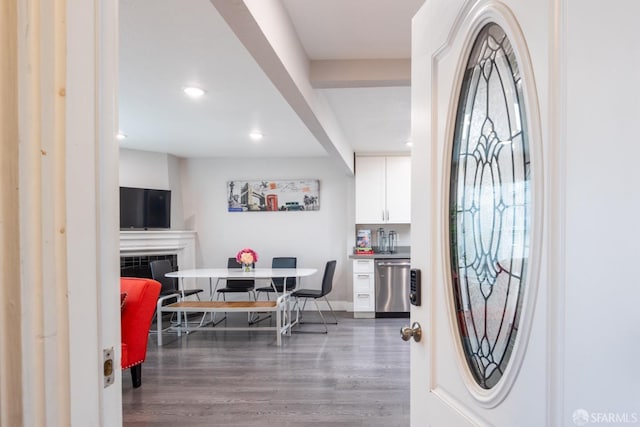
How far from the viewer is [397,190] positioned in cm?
568

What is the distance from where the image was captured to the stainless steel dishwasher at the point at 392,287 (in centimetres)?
532

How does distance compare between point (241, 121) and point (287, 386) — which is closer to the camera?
point (287, 386)

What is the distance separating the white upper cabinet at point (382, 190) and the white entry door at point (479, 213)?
4.47 m

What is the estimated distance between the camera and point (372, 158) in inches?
225

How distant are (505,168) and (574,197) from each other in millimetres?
238

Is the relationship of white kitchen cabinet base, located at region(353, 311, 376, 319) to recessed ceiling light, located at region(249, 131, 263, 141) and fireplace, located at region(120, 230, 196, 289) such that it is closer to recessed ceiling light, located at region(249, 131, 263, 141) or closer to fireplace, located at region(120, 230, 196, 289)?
fireplace, located at region(120, 230, 196, 289)

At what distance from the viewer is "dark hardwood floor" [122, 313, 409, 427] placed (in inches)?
102

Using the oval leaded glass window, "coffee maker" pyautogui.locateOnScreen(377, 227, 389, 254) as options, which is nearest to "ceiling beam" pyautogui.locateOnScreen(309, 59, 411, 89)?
the oval leaded glass window

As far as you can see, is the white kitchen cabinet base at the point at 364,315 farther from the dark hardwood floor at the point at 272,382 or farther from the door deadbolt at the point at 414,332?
the door deadbolt at the point at 414,332

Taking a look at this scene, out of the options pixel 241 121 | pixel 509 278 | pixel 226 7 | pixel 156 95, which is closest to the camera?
pixel 509 278

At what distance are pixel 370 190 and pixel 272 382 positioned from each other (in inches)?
131

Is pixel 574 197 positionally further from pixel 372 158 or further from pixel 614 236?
pixel 372 158

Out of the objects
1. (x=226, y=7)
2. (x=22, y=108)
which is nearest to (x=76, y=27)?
(x=22, y=108)
